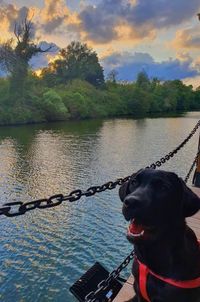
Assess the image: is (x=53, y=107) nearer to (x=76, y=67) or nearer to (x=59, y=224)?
(x=59, y=224)

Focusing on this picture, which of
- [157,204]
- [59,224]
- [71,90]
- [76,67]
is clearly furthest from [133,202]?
[76,67]

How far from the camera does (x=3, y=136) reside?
31078mm

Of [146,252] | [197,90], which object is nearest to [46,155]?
[146,252]

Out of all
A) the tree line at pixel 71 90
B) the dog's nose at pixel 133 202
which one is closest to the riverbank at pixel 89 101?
the tree line at pixel 71 90

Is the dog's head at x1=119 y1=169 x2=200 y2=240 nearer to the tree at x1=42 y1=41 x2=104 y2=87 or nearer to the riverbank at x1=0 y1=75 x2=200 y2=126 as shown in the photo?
the riverbank at x1=0 y1=75 x2=200 y2=126

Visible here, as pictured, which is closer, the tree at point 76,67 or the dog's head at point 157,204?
the dog's head at point 157,204

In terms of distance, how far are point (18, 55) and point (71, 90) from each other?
18.6m

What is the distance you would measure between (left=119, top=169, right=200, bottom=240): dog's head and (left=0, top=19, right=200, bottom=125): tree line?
40927 millimetres

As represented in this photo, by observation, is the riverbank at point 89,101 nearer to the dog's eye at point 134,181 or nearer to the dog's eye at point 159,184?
the dog's eye at point 134,181

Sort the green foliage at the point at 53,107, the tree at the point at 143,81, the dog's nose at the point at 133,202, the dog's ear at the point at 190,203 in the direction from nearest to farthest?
the dog's nose at the point at 133,202 → the dog's ear at the point at 190,203 → the green foliage at the point at 53,107 → the tree at the point at 143,81

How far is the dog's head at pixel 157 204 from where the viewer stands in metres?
1.91

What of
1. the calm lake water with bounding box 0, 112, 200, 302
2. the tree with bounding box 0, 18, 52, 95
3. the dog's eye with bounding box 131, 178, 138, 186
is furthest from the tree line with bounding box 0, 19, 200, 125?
the dog's eye with bounding box 131, 178, 138, 186

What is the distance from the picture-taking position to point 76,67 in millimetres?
83875

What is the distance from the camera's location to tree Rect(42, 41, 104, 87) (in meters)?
82.9
